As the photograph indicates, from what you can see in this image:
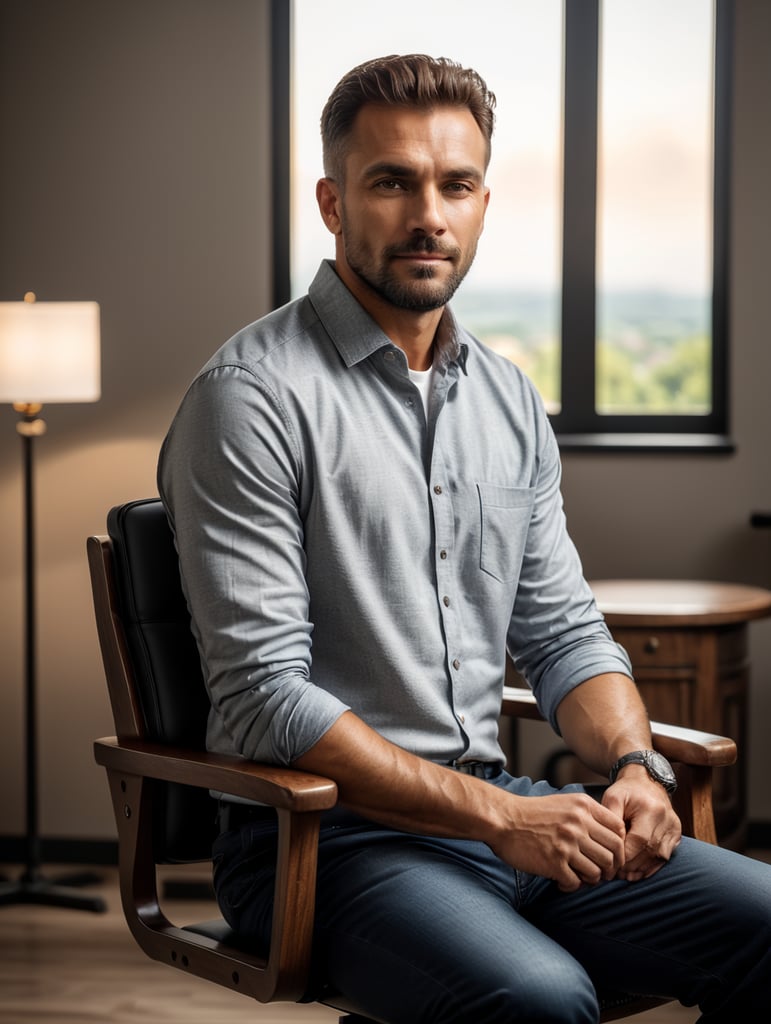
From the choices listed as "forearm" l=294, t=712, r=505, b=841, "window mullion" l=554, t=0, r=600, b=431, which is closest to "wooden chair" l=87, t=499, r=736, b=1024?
"forearm" l=294, t=712, r=505, b=841

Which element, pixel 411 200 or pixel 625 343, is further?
pixel 625 343

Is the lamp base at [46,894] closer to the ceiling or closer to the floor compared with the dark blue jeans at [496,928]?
closer to the floor

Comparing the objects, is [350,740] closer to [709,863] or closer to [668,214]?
[709,863]

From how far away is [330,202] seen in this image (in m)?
1.75

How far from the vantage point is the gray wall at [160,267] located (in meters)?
3.62

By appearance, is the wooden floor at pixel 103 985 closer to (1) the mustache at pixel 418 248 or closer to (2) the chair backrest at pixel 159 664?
(2) the chair backrest at pixel 159 664

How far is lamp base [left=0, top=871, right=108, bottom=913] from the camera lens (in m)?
3.34

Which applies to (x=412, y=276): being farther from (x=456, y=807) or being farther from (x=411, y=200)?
(x=456, y=807)

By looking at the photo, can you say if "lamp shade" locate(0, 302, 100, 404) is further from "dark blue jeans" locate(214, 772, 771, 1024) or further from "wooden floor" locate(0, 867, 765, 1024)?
"dark blue jeans" locate(214, 772, 771, 1024)

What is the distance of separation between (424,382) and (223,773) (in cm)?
Answer: 61

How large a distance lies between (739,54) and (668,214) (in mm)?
449

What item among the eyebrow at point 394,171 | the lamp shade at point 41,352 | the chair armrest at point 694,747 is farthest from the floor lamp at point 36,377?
the chair armrest at point 694,747

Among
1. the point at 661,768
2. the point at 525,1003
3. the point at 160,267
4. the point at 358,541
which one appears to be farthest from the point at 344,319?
the point at 160,267

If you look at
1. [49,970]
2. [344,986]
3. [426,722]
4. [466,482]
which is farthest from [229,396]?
[49,970]
